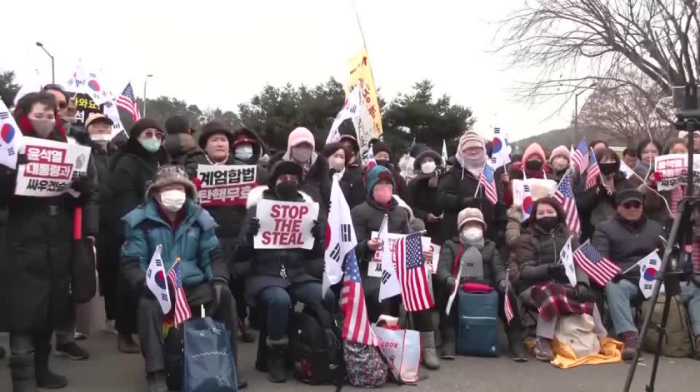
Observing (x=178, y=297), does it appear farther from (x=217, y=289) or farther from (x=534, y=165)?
(x=534, y=165)

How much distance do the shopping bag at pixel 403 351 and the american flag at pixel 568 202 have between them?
2.29m

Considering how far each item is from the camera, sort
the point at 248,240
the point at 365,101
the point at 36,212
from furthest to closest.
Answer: the point at 365,101 → the point at 248,240 → the point at 36,212

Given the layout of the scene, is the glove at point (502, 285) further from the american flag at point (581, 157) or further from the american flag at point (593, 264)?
the american flag at point (581, 157)

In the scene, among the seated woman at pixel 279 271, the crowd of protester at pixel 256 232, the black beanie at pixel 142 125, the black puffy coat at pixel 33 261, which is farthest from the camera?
the black beanie at pixel 142 125

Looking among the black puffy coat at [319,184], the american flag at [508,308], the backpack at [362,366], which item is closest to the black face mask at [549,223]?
the american flag at [508,308]

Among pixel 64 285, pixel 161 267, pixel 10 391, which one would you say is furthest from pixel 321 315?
pixel 10 391

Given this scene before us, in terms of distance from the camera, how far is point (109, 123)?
7.02 meters

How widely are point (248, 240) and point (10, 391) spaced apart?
2039 mm

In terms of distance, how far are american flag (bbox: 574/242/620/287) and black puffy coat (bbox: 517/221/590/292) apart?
67 millimetres

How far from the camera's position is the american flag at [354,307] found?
5.50 meters

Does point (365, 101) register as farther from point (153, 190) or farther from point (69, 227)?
point (69, 227)

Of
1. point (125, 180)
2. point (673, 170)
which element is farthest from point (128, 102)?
point (673, 170)

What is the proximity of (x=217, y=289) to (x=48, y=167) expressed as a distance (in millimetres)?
1463

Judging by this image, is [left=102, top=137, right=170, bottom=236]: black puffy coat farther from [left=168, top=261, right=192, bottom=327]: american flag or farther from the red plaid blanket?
the red plaid blanket
